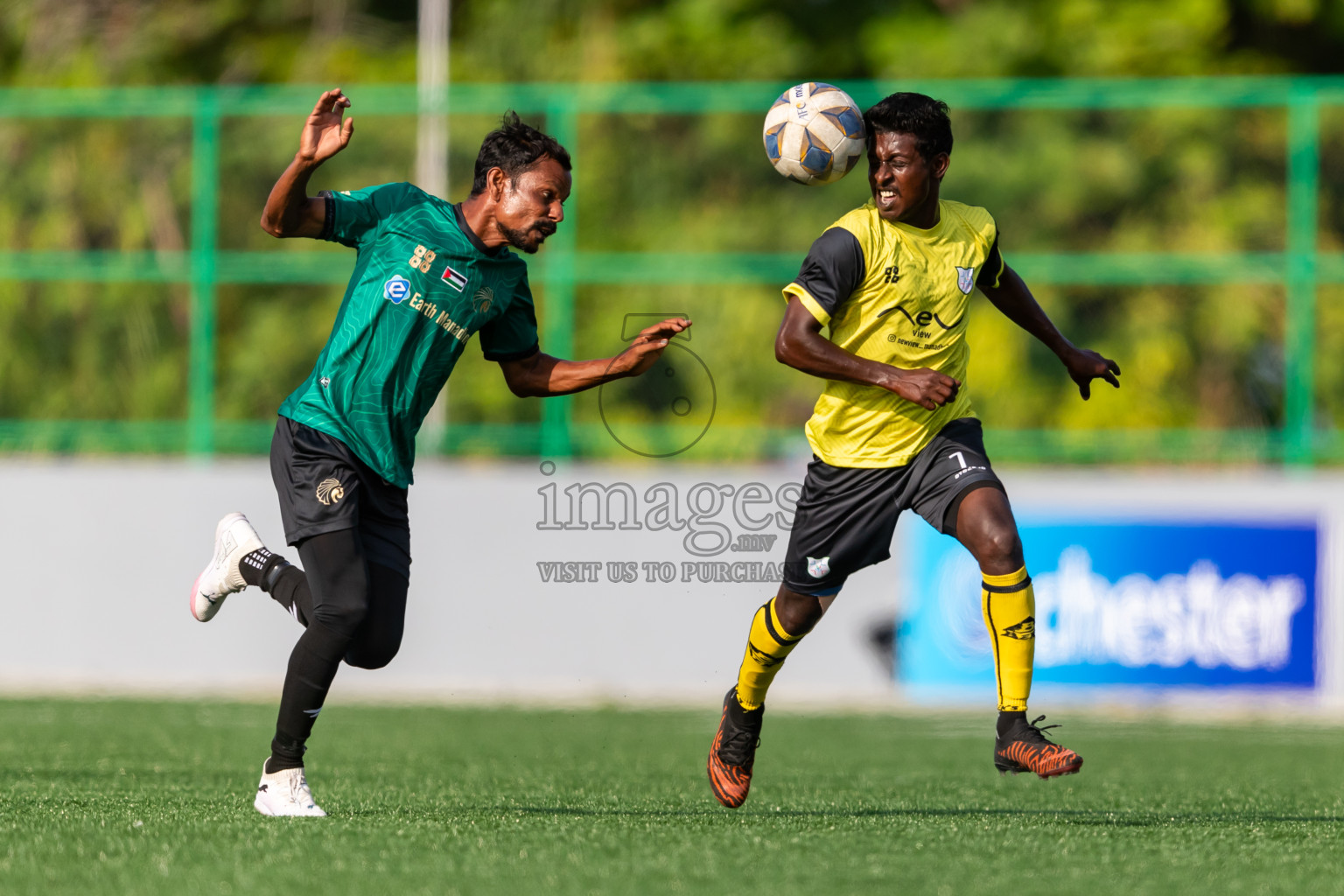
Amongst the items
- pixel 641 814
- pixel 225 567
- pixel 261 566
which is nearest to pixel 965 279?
pixel 641 814

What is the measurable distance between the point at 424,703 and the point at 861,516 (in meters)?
6.24

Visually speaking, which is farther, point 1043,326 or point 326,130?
point 1043,326

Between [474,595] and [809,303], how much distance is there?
22.8 feet

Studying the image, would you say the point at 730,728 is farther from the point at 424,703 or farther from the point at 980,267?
the point at 424,703

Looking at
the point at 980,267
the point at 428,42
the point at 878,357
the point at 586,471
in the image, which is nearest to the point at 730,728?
the point at 878,357

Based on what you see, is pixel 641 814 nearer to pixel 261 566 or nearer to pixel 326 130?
pixel 261 566

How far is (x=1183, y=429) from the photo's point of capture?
13.2 metres

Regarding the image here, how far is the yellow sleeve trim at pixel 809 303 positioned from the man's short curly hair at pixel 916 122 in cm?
58

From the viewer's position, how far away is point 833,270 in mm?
5863

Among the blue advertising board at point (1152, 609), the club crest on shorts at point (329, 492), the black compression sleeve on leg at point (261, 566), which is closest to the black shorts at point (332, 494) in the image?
the club crest on shorts at point (329, 492)

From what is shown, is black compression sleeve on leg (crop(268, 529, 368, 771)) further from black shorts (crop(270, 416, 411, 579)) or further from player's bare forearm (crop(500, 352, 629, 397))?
player's bare forearm (crop(500, 352, 629, 397))

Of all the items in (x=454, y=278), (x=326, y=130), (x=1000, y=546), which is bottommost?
(x=1000, y=546)

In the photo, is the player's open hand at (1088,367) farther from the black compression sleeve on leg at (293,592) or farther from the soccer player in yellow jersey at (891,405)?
the black compression sleeve on leg at (293,592)

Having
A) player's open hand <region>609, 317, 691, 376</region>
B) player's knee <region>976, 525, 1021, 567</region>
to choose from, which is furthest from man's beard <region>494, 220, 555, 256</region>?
player's knee <region>976, 525, 1021, 567</region>
